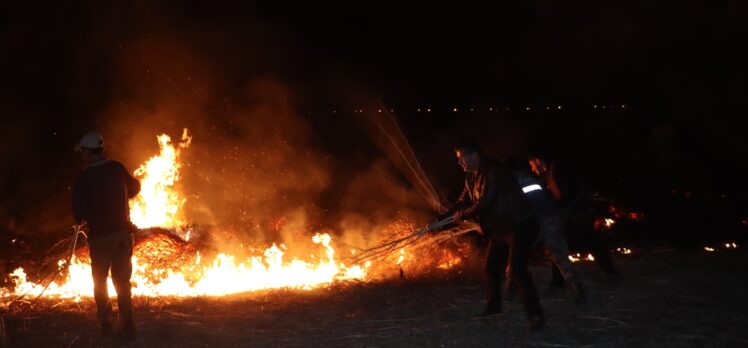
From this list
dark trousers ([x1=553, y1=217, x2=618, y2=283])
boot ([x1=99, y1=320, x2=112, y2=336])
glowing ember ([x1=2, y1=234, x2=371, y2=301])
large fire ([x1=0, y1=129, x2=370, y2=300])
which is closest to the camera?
boot ([x1=99, y1=320, x2=112, y2=336])

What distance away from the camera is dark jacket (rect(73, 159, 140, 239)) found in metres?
6.20

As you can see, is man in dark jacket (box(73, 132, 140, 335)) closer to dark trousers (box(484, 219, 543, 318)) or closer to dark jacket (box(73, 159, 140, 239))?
dark jacket (box(73, 159, 140, 239))

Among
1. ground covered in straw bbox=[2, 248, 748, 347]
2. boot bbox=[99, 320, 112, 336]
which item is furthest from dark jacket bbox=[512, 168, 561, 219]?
boot bbox=[99, 320, 112, 336]

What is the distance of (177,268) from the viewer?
9234mm

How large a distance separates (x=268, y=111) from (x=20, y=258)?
669 centimetres

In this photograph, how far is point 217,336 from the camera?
6.36 metres

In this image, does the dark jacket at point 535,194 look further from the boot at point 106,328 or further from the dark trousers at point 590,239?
the boot at point 106,328

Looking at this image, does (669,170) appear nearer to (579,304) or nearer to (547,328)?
(579,304)

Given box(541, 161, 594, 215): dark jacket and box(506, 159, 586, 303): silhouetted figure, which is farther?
box(541, 161, 594, 215): dark jacket

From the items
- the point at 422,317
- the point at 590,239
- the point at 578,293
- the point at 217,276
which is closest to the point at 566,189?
the point at 590,239

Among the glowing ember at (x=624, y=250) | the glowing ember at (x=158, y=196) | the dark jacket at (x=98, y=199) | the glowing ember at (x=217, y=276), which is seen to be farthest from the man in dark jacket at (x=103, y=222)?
the glowing ember at (x=624, y=250)

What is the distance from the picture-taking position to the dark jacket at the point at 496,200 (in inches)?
245

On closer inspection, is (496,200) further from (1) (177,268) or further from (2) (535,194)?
(1) (177,268)

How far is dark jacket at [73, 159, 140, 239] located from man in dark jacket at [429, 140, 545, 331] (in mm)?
3285
